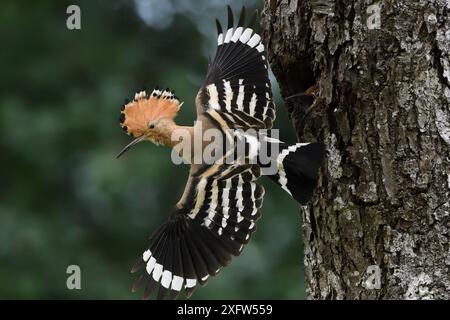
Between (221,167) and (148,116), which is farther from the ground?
(148,116)

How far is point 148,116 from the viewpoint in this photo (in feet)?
11.9

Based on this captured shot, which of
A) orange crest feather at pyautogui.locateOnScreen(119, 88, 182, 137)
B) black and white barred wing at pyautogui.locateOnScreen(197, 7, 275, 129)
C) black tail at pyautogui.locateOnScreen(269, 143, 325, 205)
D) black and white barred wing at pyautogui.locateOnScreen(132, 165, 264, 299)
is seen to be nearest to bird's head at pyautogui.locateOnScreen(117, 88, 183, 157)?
orange crest feather at pyautogui.locateOnScreen(119, 88, 182, 137)

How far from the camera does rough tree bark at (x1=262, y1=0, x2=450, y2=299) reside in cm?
297

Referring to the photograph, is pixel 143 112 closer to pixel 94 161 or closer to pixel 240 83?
pixel 240 83

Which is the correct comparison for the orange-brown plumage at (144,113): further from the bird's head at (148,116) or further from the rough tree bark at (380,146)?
the rough tree bark at (380,146)

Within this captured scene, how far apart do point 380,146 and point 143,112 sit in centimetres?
106

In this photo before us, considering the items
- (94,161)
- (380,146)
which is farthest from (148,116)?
(94,161)

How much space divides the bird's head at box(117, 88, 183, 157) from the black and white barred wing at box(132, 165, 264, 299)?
12.8 inches

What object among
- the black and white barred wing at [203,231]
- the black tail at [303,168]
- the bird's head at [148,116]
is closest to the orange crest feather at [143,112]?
the bird's head at [148,116]

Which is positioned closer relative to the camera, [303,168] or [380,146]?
[380,146]

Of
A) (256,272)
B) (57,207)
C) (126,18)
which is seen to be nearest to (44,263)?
(57,207)

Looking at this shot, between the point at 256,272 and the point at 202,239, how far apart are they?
8.54ft

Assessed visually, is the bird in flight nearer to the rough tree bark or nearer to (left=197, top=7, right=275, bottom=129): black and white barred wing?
(left=197, top=7, right=275, bottom=129): black and white barred wing
